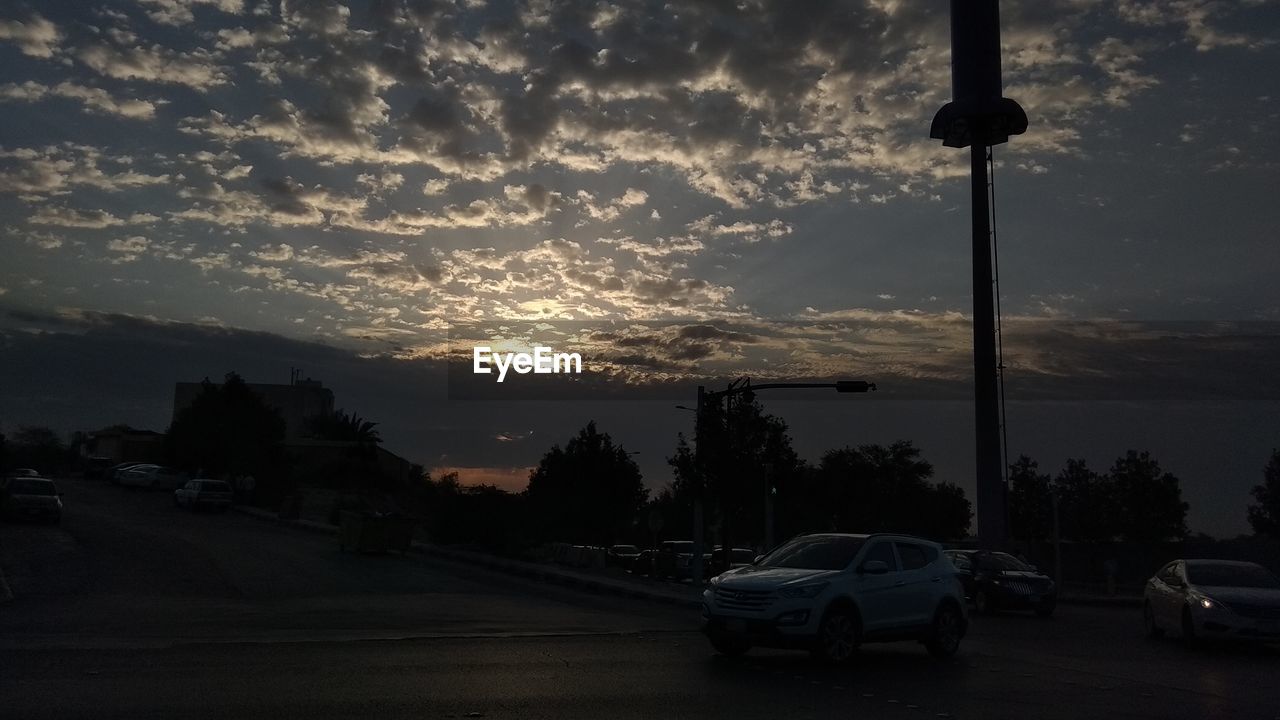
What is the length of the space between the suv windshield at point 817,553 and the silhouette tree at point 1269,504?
7247cm

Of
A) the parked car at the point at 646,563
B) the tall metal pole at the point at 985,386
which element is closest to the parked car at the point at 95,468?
the parked car at the point at 646,563

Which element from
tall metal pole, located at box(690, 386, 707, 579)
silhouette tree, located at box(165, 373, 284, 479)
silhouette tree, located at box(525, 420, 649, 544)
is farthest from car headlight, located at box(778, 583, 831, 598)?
silhouette tree, located at box(165, 373, 284, 479)

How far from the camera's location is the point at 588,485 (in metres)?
85.2

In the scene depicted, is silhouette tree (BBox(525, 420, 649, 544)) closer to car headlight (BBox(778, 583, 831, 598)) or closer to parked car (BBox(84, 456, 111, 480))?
parked car (BBox(84, 456, 111, 480))

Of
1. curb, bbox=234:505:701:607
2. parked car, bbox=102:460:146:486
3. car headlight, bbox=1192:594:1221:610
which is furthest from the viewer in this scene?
parked car, bbox=102:460:146:486

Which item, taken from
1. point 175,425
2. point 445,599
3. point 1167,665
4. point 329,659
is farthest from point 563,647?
point 175,425

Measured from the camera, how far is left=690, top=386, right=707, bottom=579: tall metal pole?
32.7 m

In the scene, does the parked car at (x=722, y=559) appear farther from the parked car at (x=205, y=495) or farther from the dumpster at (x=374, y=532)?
the parked car at (x=205, y=495)

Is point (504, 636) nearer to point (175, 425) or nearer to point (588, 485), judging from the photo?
point (588, 485)

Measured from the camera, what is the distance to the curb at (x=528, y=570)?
28.0m

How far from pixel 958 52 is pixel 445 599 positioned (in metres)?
31.7

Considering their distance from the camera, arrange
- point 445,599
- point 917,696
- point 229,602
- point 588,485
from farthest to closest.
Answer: point 588,485 < point 445,599 < point 229,602 < point 917,696

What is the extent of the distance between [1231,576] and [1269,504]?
67.9 m

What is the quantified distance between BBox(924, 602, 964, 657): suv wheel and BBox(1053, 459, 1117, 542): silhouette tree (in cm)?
6965
